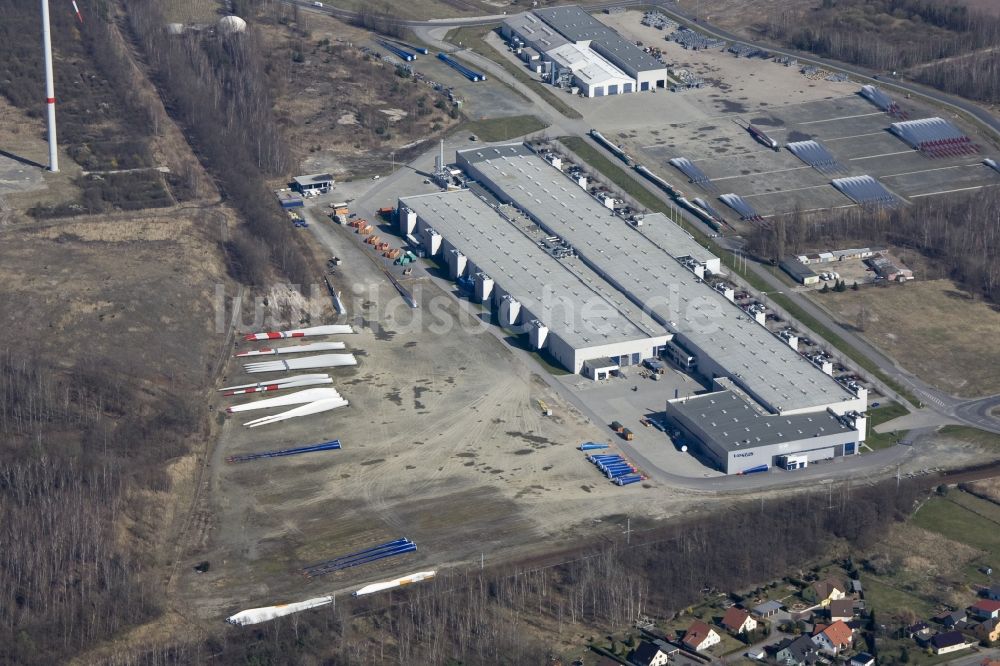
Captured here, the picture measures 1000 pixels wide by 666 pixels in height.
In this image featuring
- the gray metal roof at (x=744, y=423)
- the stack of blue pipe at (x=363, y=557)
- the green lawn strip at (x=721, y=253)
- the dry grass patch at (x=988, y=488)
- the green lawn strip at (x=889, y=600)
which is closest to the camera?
the green lawn strip at (x=889, y=600)

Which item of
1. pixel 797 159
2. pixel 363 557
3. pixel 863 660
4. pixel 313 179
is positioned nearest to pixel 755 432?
pixel 863 660

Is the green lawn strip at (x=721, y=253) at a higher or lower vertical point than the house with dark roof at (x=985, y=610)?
higher

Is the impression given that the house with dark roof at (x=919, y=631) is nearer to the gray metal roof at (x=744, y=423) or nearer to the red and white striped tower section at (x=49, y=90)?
the gray metal roof at (x=744, y=423)

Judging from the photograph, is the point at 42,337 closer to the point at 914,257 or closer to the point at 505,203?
the point at 505,203

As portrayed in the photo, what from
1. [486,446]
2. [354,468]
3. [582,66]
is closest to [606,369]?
[486,446]

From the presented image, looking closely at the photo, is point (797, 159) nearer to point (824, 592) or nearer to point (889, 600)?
point (889, 600)

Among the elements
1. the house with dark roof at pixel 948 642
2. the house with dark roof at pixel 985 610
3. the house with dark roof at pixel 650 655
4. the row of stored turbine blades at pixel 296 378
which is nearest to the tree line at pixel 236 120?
the row of stored turbine blades at pixel 296 378

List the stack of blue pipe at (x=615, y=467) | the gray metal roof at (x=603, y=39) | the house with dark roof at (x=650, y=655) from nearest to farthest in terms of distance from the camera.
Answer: the house with dark roof at (x=650, y=655) < the stack of blue pipe at (x=615, y=467) < the gray metal roof at (x=603, y=39)
